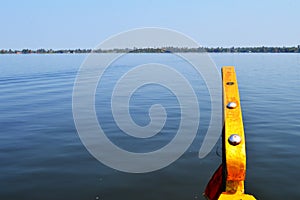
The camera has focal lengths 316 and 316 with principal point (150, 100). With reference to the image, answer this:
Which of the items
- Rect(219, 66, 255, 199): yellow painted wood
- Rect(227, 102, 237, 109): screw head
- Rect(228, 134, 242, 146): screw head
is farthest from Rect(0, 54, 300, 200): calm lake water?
Rect(228, 134, 242, 146): screw head

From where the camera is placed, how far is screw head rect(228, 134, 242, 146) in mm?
4035

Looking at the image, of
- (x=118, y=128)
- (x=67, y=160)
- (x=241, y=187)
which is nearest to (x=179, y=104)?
(x=118, y=128)

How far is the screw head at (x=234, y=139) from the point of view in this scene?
4.04 metres

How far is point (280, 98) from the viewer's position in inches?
1006

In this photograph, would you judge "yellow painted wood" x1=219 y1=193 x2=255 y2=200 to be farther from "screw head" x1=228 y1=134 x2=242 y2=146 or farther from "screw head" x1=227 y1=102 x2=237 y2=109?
"screw head" x1=227 y1=102 x2=237 y2=109

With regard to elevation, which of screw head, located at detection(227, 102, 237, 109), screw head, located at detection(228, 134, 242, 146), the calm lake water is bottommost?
the calm lake water

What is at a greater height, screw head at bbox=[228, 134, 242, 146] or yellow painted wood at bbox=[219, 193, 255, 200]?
screw head at bbox=[228, 134, 242, 146]

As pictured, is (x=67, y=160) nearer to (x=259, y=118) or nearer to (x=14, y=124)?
(x=14, y=124)

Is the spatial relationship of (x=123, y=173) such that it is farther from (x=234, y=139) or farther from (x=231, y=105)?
(x=234, y=139)

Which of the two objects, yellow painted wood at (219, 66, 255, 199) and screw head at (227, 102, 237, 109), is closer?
yellow painted wood at (219, 66, 255, 199)

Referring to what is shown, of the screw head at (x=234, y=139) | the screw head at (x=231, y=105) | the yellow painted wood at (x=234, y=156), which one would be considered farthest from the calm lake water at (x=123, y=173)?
the screw head at (x=234, y=139)

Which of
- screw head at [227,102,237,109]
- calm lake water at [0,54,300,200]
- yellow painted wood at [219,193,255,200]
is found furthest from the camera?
calm lake water at [0,54,300,200]

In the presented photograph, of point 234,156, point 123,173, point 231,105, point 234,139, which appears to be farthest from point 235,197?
point 123,173

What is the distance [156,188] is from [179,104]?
1391 cm
